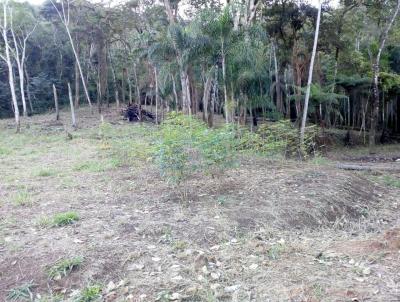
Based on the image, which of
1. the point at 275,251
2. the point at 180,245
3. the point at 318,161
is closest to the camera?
the point at 275,251

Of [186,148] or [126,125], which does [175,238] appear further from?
[126,125]

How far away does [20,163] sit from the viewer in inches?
404

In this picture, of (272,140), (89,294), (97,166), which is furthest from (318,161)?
(89,294)

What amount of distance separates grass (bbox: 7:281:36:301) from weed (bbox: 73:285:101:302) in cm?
43

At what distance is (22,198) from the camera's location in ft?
20.7

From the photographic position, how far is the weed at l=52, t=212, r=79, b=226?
5.07 metres

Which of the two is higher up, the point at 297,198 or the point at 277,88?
the point at 277,88

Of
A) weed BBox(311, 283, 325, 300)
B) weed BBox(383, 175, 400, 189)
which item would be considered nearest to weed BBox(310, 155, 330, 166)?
weed BBox(383, 175, 400, 189)

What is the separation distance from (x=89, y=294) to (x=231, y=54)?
8924mm

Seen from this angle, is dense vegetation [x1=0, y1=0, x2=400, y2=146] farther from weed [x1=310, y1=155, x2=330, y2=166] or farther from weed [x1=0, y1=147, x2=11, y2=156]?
weed [x1=0, y1=147, x2=11, y2=156]

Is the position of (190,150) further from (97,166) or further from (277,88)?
(277,88)

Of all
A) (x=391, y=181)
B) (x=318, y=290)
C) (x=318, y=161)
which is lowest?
(x=391, y=181)

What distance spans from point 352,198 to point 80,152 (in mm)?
8092

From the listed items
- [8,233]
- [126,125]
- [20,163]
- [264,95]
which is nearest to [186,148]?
[8,233]
